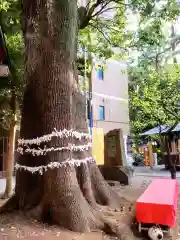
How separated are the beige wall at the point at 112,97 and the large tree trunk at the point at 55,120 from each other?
15.0 metres

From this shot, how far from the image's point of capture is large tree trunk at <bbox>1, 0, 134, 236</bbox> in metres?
4.68

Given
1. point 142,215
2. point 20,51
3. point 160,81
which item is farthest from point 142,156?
point 142,215

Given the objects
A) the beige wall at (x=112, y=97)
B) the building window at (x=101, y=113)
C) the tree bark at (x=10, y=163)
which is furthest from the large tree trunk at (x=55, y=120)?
the building window at (x=101, y=113)

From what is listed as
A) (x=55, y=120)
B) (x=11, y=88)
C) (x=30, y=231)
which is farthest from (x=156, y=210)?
(x=11, y=88)

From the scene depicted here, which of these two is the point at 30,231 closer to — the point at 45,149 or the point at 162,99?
the point at 45,149

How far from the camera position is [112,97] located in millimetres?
22406

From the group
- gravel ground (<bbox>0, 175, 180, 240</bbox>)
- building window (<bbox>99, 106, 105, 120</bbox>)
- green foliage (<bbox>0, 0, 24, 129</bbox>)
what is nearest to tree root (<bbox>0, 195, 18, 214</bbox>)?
gravel ground (<bbox>0, 175, 180, 240</bbox>)

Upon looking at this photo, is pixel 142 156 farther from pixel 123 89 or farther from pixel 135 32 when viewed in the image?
pixel 135 32

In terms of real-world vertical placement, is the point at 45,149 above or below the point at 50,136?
below

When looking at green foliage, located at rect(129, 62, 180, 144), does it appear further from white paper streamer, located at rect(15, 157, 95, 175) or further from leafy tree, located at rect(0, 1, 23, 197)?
white paper streamer, located at rect(15, 157, 95, 175)

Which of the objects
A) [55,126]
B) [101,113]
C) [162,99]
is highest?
[101,113]

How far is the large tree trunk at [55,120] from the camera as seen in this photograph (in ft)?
15.4

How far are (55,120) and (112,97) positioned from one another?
1757cm

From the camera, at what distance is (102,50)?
11273 mm
